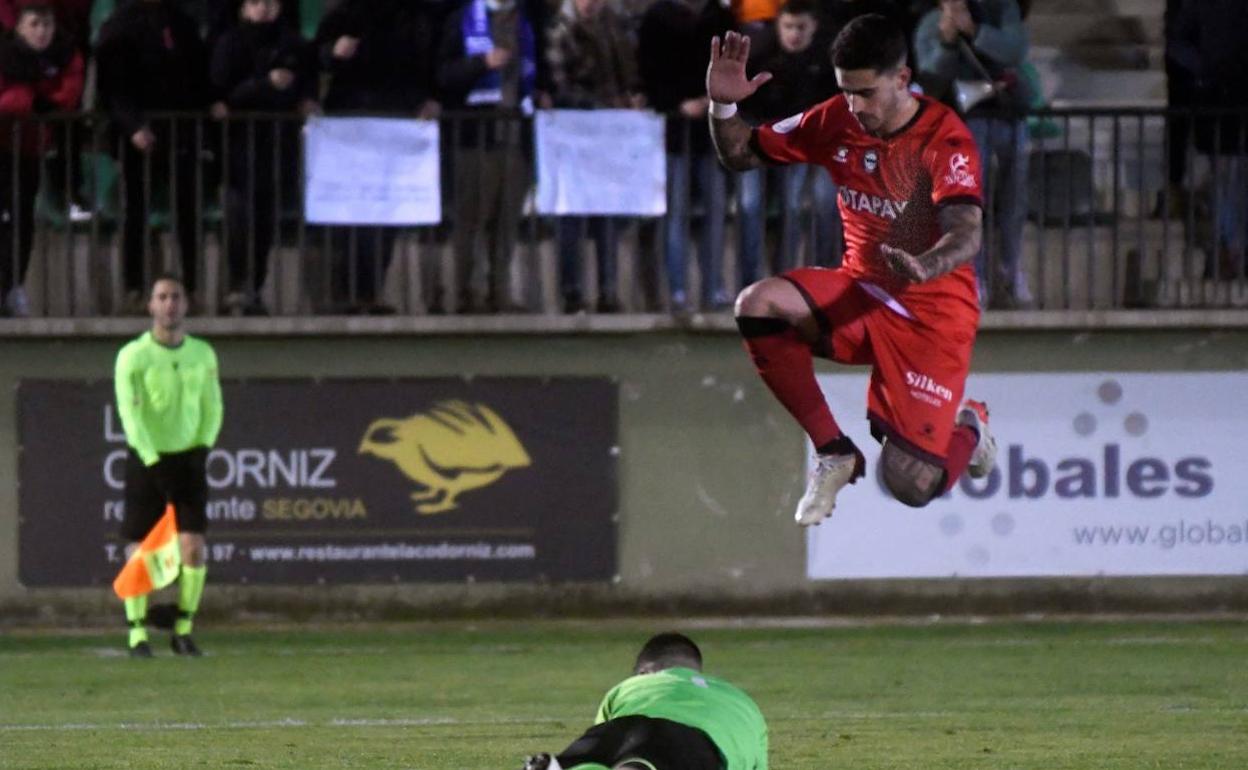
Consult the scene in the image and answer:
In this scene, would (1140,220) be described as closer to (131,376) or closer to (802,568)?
(802,568)

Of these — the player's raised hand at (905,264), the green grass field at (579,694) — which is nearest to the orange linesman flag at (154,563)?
the green grass field at (579,694)

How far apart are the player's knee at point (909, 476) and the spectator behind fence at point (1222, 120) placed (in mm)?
8502

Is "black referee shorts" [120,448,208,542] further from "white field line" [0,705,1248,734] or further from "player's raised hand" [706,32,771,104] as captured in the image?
"player's raised hand" [706,32,771,104]

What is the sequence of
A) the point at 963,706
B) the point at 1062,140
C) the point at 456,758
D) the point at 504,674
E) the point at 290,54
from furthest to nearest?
1. the point at 1062,140
2. the point at 290,54
3. the point at 504,674
4. the point at 963,706
5. the point at 456,758

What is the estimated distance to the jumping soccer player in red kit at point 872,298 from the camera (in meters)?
8.72

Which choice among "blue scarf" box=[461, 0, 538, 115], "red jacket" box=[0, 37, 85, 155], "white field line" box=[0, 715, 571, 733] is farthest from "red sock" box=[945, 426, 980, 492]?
"red jacket" box=[0, 37, 85, 155]

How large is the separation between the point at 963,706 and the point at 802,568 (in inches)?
179

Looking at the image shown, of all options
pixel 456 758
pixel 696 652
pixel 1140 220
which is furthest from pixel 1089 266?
pixel 696 652

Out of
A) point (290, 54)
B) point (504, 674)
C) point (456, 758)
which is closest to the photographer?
point (456, 758)

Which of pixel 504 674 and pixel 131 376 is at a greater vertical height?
pixel 131 376

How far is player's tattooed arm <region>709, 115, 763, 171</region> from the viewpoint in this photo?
8875 millimetres

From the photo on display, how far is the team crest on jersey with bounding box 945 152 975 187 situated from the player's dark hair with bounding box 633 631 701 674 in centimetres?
181

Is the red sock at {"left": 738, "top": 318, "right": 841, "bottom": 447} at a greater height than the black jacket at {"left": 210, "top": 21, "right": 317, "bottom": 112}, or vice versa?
the black jacket at {"left": 210, "top": 21, "right": 317, "bottom": 112}

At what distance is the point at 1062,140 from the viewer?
1752 centimetres
